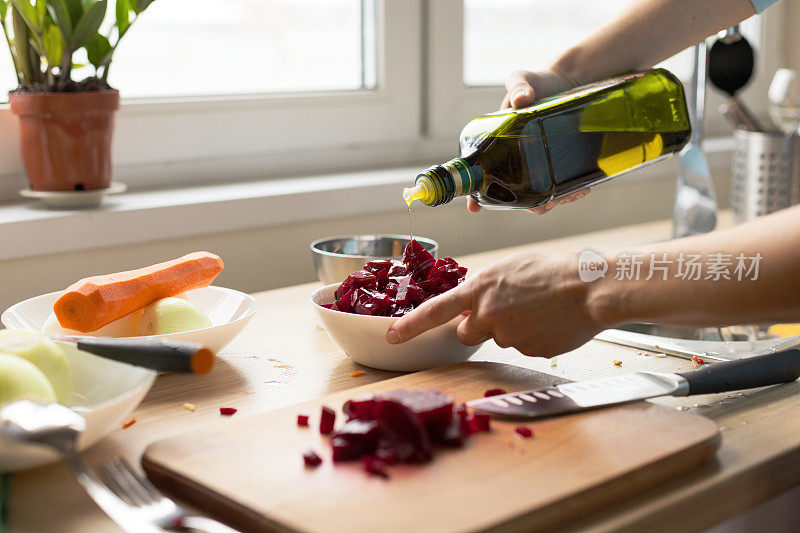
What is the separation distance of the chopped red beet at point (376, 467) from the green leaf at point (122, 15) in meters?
0.85

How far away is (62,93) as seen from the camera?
48.5 inches

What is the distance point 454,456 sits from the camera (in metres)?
0.68

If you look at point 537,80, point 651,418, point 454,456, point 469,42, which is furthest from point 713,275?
point 469,42

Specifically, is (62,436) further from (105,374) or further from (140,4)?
(140,4)

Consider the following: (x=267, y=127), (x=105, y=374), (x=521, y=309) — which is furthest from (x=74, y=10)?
(x=521, y=309)

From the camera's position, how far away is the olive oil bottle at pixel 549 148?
97 centimetres

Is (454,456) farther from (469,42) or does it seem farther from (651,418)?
(469,42)

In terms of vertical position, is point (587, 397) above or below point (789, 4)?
below

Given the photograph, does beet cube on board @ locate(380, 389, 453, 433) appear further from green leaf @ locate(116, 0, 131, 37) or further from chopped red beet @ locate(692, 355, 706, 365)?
green leaf @ locate(116, 0, 131, 37)

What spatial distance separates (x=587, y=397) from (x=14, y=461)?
1.51 feet

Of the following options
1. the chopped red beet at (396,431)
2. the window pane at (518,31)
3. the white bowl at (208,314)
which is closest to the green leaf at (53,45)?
the white bowl at (208,314)

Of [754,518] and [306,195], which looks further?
[306,195]

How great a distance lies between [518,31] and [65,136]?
1073 millimetres

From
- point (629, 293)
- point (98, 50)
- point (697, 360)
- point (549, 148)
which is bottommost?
point (697, 360)
